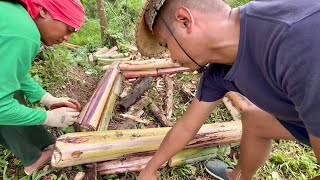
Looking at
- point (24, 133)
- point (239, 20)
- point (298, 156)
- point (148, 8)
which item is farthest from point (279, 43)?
point (298, 156)

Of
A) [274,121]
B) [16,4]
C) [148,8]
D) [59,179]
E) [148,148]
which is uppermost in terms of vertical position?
[148,8]

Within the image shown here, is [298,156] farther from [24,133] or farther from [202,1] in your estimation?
[24,133]

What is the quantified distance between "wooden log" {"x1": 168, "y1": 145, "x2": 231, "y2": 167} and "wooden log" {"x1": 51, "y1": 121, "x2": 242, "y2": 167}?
0.09 meters

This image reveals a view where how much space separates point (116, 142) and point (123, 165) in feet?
0.87

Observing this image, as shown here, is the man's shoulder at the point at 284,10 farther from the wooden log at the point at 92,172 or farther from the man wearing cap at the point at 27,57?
the wooden log at the point at 92,172

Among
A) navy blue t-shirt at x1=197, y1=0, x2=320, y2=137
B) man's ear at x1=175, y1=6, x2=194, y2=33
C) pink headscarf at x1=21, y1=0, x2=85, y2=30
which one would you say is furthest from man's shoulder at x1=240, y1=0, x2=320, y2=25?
pink headscarf at x1=21, y1=0, x2=85, y2=30

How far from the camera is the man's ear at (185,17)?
183 cm

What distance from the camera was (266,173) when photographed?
3.45 meters

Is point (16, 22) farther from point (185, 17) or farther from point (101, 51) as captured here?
point (101, 51)

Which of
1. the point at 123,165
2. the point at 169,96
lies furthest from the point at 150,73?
the point at 123,165

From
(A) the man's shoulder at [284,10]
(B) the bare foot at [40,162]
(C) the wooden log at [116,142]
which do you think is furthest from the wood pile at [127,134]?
(A) the man's shoulder at [284,10]

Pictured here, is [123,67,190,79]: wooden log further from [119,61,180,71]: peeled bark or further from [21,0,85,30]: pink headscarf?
[21,0,85,30]: pink headscarf

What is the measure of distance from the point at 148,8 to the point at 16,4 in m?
0.90

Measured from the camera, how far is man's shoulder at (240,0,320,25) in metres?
Result: 1.55
